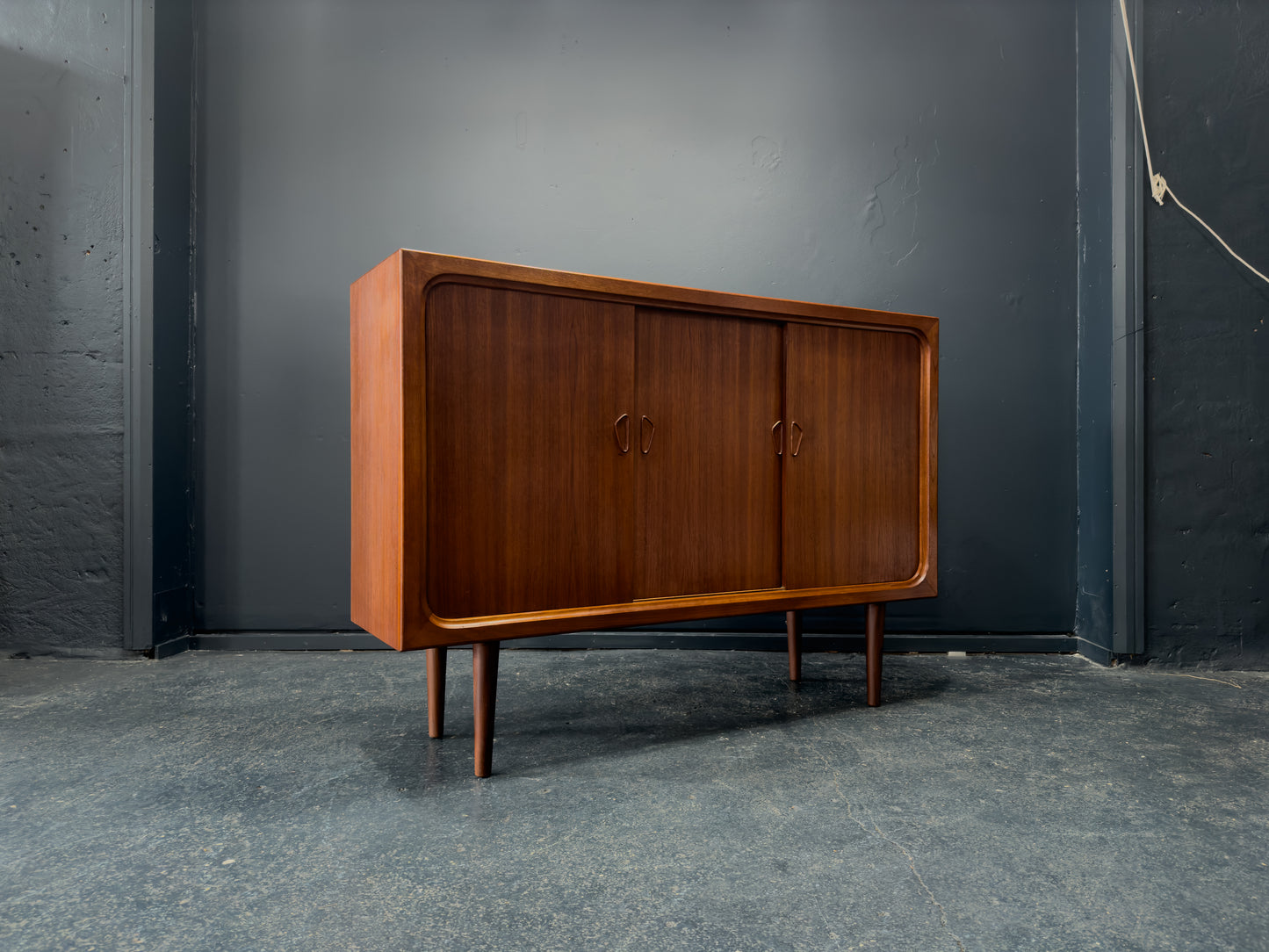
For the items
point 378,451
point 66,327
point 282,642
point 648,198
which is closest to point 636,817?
point 378,451

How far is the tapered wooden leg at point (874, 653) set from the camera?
5.93 feet

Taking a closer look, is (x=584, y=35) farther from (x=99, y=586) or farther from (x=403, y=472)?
(x=99, y=586)

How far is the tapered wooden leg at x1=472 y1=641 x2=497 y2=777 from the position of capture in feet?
4.43

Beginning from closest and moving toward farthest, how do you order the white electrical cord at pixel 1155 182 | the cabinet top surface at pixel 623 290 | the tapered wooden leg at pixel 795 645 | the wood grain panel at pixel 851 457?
the cabinet top surface at pixel 623 290
the wood grain panel at pixel 851 457
the tapered wooden leg at pixel 795 645
the white electrical cord at pixel 1155 182

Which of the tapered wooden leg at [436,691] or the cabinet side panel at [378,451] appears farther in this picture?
the tapered wooden leg at [436,691]

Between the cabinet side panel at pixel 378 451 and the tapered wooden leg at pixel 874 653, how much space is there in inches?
47.4

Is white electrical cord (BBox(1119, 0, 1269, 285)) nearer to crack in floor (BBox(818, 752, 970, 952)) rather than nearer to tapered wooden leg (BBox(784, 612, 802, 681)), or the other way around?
tapered wooden leg (BBox(784, 612, 802, 681))

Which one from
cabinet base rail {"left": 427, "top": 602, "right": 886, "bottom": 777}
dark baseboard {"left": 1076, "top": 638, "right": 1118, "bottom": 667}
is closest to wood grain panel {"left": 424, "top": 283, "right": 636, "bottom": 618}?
cabinet base rail {"left": 427, "top": 602, "right": 886, "bottom": 777}

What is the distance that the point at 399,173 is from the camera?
7.85 feet

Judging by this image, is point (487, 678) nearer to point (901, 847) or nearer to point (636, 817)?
point (636, 817)

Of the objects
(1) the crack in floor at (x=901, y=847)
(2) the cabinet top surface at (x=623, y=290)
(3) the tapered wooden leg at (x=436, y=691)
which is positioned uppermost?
(2) the cabinet top surface at (x=623, y=290)

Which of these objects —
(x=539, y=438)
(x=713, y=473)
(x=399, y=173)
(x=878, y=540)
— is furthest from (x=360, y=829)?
(x=399, y=173)

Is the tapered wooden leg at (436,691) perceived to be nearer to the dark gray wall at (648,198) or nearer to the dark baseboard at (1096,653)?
the dark gray wall at (648,198)

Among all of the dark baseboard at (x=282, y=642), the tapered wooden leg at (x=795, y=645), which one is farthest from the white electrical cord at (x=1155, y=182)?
the dark baseboard at (x=282, y=642)
